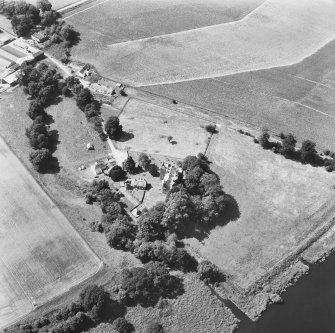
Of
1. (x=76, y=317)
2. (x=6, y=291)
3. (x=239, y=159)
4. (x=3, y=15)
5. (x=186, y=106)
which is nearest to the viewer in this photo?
(x=76, y=317)

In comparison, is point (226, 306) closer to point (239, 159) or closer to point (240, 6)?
point (239, 159)

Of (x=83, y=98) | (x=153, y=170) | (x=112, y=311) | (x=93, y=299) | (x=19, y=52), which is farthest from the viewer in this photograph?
(x=19, y=52)

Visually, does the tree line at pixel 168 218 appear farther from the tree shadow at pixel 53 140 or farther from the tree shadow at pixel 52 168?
the tree shadow at pixel 53 140

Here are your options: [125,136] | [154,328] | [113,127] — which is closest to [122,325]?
[154,328]

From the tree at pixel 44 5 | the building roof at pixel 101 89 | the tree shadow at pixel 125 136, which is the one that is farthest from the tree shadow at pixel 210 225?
the tree at pixel 44 5

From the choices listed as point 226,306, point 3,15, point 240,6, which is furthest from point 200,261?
point 3,15

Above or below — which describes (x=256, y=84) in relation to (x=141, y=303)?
above

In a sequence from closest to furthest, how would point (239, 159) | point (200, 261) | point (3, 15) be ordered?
point (200, 261) → point (239, 159) → point (3, 15)

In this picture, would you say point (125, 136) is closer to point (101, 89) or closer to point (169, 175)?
point (169, 175)
